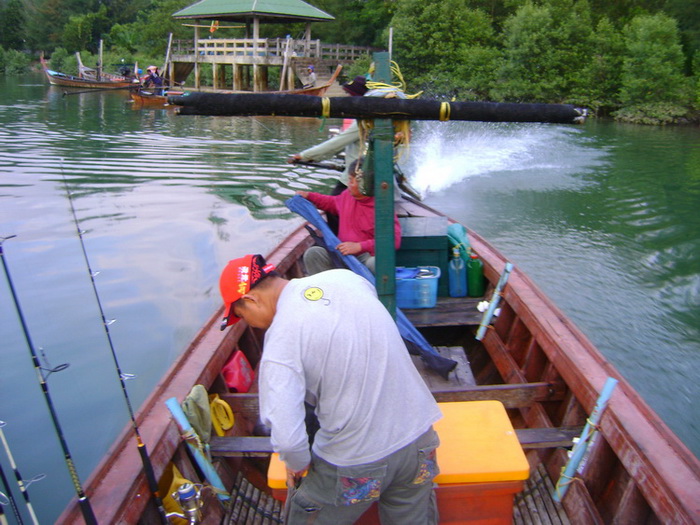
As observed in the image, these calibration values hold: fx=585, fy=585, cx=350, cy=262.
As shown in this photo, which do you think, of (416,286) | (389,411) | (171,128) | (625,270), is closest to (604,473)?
(389,411)

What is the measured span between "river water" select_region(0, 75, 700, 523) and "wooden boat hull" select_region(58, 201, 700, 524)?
1.88ft

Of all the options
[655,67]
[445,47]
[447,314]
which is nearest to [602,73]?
[655,67]

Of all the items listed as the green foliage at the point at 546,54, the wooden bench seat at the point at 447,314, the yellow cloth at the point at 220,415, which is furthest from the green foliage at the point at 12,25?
the yellow cloth at the point at 220,415

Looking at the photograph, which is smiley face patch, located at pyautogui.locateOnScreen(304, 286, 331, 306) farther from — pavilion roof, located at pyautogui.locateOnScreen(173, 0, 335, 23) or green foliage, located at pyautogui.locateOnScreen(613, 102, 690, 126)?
green foliage, located at pyautogui.locateOnScreen(613, 102, 690, 126)

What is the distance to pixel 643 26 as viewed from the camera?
89.5ft

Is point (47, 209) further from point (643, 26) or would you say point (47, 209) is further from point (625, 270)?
point (643, 26)

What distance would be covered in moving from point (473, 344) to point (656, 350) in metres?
3.07

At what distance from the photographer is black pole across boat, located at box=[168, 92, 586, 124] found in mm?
2367

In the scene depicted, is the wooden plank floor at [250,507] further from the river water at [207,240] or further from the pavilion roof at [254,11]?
the pavilion roof at [254,11]

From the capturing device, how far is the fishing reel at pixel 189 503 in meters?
2.42

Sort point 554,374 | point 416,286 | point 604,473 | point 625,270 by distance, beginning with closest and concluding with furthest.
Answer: point 604,473 → point 554,374 → point 416,286 → point 625,270

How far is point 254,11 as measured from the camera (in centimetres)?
2716

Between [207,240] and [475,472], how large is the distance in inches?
293

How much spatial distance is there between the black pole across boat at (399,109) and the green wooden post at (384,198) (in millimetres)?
94
